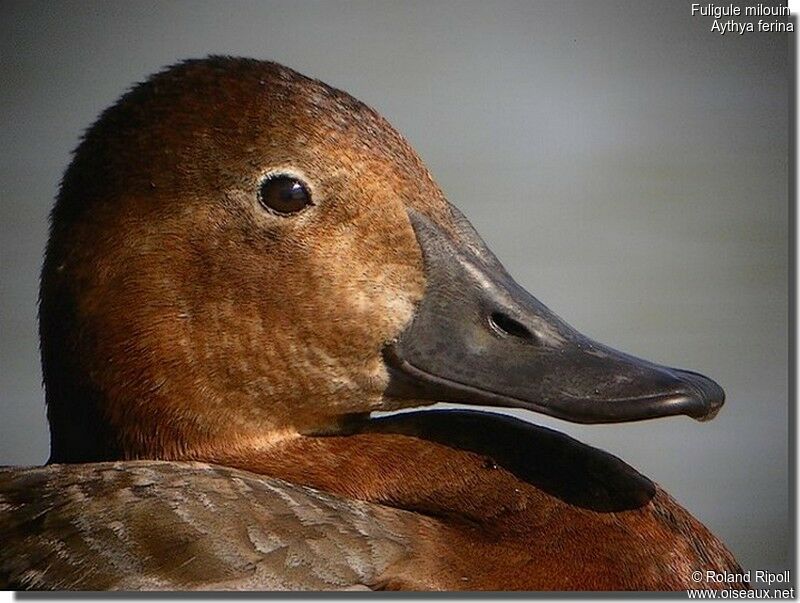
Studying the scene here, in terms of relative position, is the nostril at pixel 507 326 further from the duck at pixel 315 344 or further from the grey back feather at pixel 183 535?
the grey back feather at pixel 183 535

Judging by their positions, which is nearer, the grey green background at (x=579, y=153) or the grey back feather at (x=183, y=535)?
the grey back feather at (x=183, y=535)

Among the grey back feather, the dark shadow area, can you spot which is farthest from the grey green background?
the grey back feather

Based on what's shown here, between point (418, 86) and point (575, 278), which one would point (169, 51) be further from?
point (575, 278)

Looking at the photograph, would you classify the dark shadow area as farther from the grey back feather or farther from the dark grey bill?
the grey back feather

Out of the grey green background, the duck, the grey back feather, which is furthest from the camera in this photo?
the grey green background

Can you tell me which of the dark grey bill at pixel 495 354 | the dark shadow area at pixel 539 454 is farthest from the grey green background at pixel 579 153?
the dark grey bill at pixel 495 354

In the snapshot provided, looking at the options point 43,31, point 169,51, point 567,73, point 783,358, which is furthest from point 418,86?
point 783,358

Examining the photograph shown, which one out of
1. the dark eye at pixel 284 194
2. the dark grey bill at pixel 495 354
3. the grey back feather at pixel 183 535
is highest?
the dark eye at pixel 284 194
